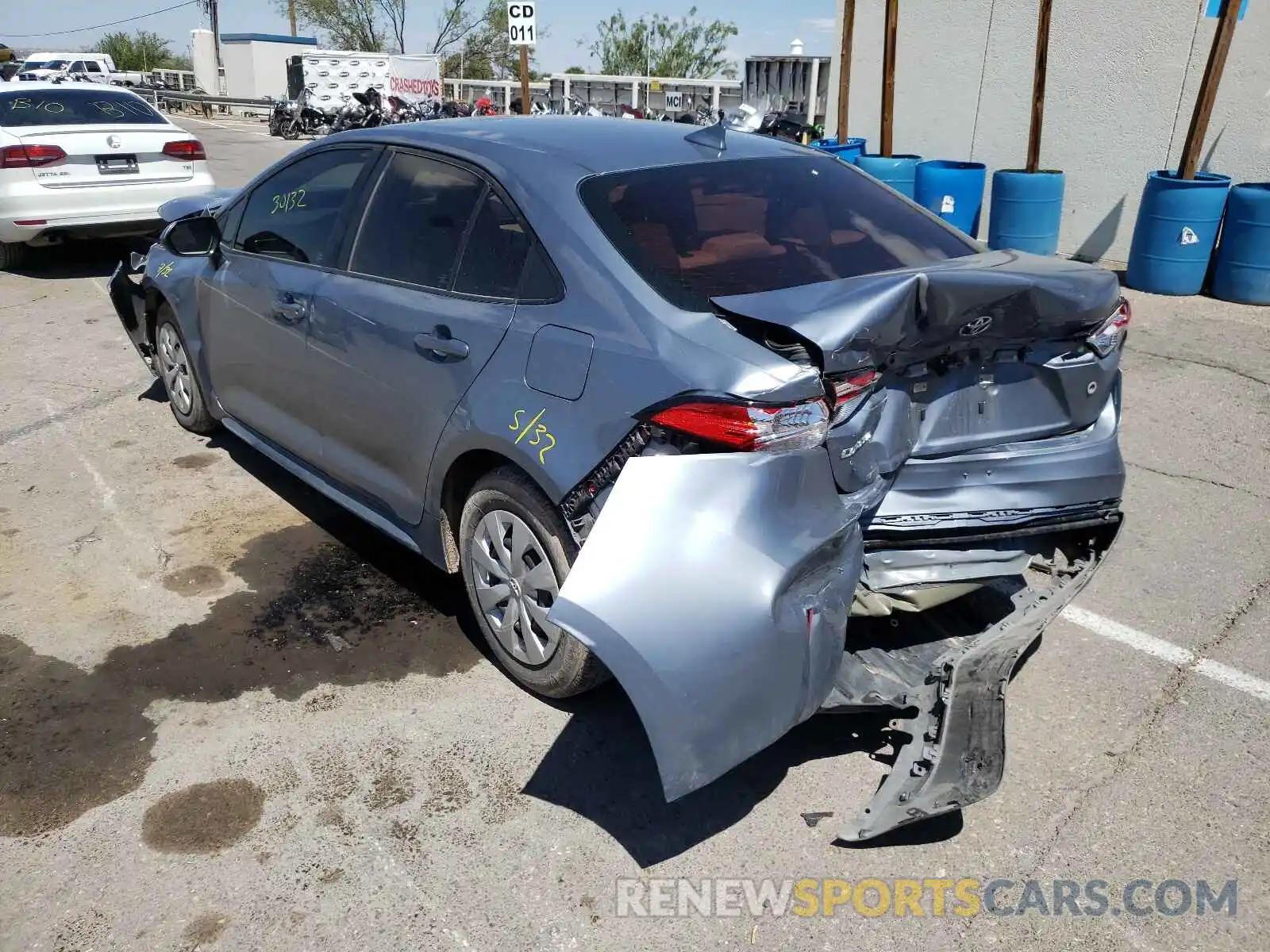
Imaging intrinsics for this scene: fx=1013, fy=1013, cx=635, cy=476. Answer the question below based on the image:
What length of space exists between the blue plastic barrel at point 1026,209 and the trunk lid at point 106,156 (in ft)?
25.9

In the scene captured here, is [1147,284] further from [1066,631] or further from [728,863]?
[728,863]

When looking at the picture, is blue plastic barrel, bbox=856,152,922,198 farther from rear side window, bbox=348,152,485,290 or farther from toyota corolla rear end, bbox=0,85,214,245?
rear side window, bbox=348,152,485,290

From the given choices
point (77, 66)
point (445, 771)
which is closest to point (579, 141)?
point (445, 771)

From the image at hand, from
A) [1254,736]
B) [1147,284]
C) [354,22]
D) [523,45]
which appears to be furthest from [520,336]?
[354,22]

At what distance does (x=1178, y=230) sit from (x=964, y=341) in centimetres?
748

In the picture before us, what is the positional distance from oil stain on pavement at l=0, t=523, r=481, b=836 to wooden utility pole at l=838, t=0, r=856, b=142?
993 centimetres

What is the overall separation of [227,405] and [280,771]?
2.40 m

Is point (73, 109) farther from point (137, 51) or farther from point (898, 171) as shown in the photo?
point (137, 51)

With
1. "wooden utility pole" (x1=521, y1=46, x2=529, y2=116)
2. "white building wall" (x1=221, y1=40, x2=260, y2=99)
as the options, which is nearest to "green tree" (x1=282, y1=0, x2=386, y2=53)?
"white building wall" (x1=221, y1=40, x2=260, y2=99)

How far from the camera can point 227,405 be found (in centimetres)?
486

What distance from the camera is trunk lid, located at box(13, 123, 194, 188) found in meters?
8.95

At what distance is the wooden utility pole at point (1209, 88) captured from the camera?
8.59 metres

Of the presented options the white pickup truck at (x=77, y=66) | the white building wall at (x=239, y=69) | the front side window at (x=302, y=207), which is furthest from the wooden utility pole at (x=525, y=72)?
the white building wall at (x=239, y=69)

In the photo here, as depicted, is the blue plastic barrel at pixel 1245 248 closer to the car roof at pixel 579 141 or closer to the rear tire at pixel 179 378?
the car roof at pixel 579 141
